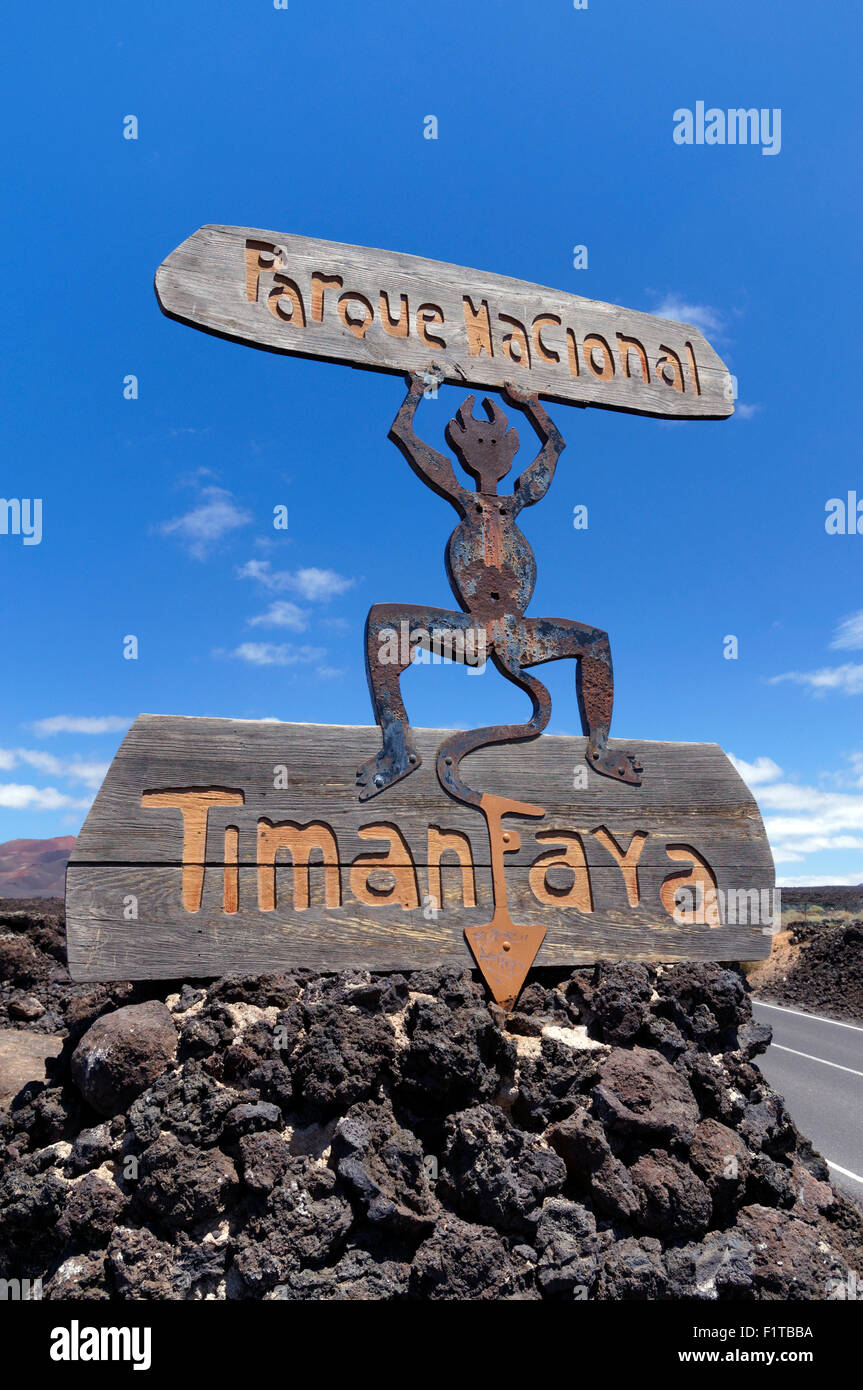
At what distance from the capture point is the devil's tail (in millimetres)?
2756

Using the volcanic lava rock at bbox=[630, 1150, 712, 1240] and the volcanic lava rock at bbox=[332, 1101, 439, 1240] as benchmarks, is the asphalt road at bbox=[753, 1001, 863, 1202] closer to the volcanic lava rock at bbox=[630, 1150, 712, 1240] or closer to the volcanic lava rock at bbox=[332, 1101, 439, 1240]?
the volcanic lava rock at bbox=[630, 1150, 712, 1240]

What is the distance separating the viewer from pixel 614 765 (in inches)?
118

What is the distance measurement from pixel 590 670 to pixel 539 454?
37.1 inches

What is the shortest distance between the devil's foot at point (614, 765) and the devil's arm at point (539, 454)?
3.40 ft

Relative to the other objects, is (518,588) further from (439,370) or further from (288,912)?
(288,912)

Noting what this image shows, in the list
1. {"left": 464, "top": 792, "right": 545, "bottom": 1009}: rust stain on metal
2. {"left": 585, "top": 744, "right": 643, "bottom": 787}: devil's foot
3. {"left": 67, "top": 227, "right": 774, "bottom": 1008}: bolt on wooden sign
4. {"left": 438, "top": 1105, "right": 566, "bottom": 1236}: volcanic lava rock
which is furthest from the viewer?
{"left": 585, "top": 744, "right": 643, "bottom": 787}: devil's foot

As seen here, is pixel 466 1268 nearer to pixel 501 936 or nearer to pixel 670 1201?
pixel 670 1201

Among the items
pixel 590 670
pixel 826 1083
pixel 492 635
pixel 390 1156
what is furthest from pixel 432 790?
pixel 826 1083

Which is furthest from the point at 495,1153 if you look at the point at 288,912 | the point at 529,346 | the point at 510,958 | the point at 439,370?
the point at 529,346

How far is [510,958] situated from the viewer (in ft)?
8.76

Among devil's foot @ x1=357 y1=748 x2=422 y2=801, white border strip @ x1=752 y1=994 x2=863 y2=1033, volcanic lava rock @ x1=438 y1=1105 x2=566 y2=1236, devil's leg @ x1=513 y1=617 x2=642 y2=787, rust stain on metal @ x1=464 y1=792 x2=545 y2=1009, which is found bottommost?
white border strip @ x1=752 y1=994 x2=863 y2=1033

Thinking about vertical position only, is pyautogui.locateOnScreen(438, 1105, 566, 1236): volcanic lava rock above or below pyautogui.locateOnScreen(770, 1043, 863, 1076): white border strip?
above

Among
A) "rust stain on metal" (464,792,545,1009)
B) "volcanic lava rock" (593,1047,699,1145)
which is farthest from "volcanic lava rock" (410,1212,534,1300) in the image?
"rust stain on metal" (464,792,545,1009)
